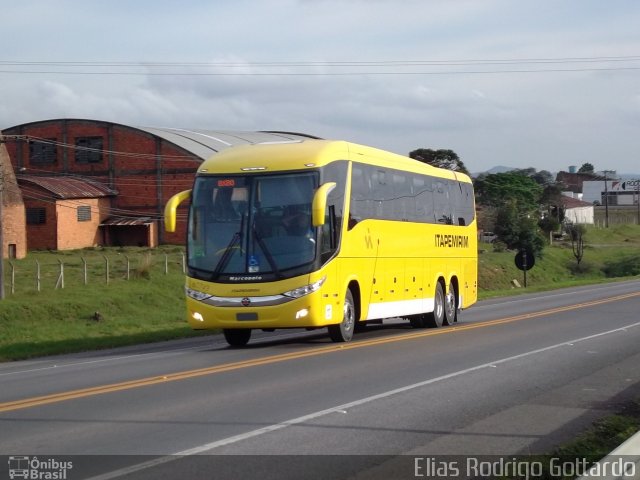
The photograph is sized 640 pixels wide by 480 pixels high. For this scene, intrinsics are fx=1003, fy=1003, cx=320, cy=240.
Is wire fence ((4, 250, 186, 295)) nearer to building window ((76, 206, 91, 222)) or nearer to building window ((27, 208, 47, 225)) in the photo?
building window ((27, 208, 47, 225))

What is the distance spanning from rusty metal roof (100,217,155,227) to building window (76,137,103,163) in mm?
4584

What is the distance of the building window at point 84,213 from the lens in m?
64.2

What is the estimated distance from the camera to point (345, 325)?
64.3ft

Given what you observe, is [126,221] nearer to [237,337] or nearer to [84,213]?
[84,213]

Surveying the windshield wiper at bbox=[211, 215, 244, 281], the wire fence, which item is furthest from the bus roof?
the wire fence

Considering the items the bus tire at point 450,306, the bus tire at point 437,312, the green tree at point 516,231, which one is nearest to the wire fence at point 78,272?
the bus tire at point 450,306

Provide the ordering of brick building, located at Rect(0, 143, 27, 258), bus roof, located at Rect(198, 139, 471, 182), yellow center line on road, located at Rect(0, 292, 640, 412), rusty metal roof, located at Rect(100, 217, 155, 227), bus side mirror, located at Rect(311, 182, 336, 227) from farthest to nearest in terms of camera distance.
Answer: rusty metal roof, located at Rect(100, 217, 155, 227) → brick building, located at Rect(0, 143, 27, 258) → bus roof, located at Rect(198, 139, 471, 182) → bus side mirror, located at Rect(311, 182, 336, 227) → yellow center line on road, located at Rect(0, 292, 640, 412)

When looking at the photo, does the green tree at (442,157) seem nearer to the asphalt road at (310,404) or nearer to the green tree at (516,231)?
the green tree at (516,231)

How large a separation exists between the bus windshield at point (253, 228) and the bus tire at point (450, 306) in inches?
336

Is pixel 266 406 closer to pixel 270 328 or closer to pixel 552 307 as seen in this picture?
pixel 270 328

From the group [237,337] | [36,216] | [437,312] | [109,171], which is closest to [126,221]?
[109,171]

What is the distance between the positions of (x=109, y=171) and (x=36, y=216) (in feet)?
27.1

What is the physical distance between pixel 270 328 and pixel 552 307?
16.8 m

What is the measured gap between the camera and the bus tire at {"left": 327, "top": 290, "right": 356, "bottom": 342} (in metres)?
19.4
